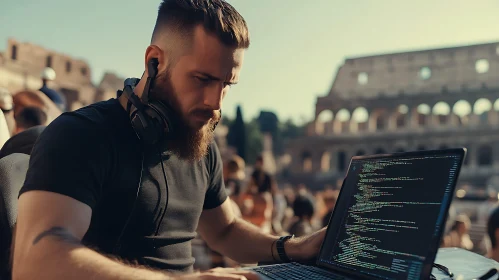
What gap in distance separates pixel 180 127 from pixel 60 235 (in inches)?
23.9

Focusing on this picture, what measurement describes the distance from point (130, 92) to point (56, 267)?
70 cm

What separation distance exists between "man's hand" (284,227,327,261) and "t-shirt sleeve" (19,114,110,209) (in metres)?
0.83

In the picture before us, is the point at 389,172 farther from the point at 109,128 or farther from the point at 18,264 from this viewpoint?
the point at 18,264

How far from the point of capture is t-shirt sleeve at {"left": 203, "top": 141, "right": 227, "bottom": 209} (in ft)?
6.78

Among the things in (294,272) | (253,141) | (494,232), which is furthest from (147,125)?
(253,141)

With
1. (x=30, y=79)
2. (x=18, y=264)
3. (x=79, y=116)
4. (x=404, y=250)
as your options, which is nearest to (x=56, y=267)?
(x=18, y=264)

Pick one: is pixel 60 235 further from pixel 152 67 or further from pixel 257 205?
pixel 257 205

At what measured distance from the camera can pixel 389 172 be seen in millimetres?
1562

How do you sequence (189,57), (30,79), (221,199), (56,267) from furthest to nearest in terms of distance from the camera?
(30,79) < (221,199) < (189,57) < (56,267)

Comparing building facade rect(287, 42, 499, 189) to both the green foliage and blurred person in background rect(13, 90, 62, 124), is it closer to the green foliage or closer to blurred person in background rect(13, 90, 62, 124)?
the green foliage

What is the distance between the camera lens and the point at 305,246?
6.06ft

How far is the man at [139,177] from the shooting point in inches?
49.3

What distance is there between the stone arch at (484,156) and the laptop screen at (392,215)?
113ft

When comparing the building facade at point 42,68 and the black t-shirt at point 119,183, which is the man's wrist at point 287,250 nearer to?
the black t-shirt at point 119,183
